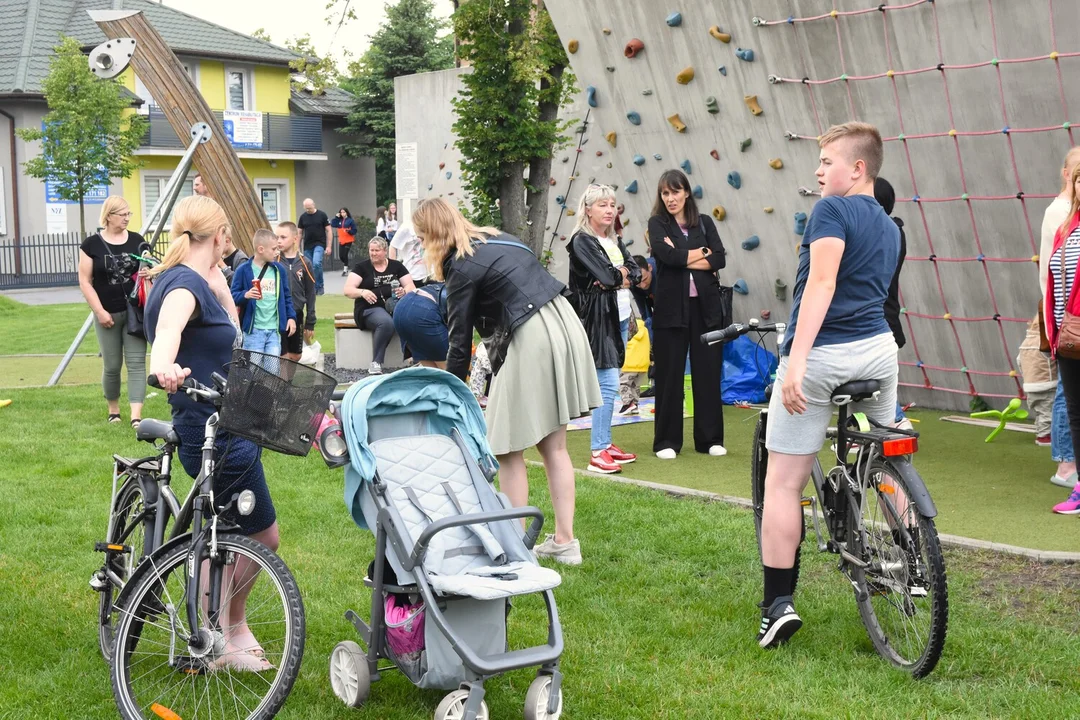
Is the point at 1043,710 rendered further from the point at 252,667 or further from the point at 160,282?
the point at 160,282

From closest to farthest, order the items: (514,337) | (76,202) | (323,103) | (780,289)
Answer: (514,337)
(780,289)
(76,202)
(323,103)

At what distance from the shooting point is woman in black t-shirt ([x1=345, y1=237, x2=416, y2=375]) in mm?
13055

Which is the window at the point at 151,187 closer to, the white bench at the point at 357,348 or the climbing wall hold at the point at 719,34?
the white bench at the point at 357,348

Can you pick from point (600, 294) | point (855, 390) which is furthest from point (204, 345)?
point (600, 294)

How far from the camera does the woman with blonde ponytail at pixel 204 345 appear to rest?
13.9 ft

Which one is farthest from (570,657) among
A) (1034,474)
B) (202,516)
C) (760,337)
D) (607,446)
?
(760,337)

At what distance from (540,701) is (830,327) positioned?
5.54ft

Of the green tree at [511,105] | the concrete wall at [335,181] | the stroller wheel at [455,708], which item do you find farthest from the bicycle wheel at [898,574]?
the concrete wall at [335,181]

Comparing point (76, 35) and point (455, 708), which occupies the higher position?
point (76, 35)

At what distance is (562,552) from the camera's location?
5.90 m

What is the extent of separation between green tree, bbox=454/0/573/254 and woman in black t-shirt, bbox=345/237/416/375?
590 centimetres

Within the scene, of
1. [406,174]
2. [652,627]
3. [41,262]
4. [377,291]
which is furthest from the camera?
[41,262]

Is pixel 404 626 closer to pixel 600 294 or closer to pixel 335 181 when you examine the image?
pixel 600 294

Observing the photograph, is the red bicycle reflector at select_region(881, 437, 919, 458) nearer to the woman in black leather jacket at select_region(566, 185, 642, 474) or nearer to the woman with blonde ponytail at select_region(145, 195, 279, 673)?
the woman with blonde ponytail at select_region(145, 195, 279, 673)
